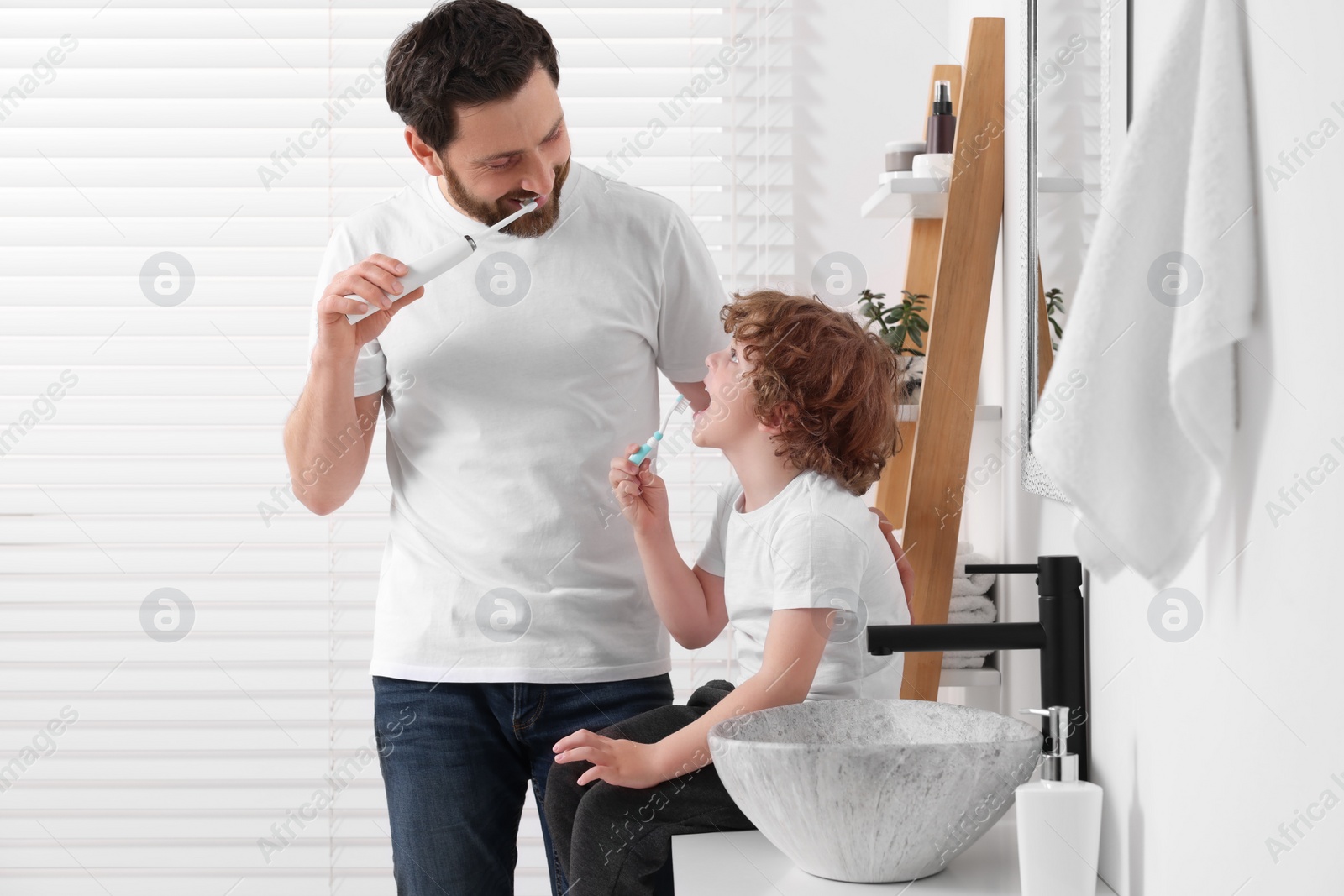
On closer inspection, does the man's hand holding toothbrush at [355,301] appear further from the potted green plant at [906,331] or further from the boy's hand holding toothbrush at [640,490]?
the potted green plant at [906,331]

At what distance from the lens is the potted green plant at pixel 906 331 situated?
4.75 feet

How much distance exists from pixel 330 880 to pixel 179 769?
301 millimetres

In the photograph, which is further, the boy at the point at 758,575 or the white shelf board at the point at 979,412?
the white shelf board at the point at 979,412

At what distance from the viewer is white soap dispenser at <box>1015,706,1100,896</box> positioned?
71 cm

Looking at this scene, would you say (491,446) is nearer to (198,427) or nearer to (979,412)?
(979,412)

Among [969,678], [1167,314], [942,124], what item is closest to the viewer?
[1167,314]

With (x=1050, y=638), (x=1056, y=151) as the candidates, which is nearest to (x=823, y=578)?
(x=1050, y=638)

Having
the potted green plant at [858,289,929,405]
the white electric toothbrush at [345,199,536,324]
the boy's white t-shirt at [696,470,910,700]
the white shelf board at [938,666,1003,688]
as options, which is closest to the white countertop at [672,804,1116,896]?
the boy's white t-shirt at [696,470,910,700]

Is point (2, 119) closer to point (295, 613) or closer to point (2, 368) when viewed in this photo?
point (2, 368)

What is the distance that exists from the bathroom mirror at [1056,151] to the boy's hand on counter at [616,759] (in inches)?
15.2

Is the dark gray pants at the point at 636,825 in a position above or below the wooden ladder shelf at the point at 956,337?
below

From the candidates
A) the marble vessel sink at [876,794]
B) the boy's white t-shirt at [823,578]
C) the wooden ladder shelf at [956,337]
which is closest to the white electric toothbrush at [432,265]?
the boy's white t-shirt at [823,578]

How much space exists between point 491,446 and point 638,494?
159mm

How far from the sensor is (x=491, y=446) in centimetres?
110
